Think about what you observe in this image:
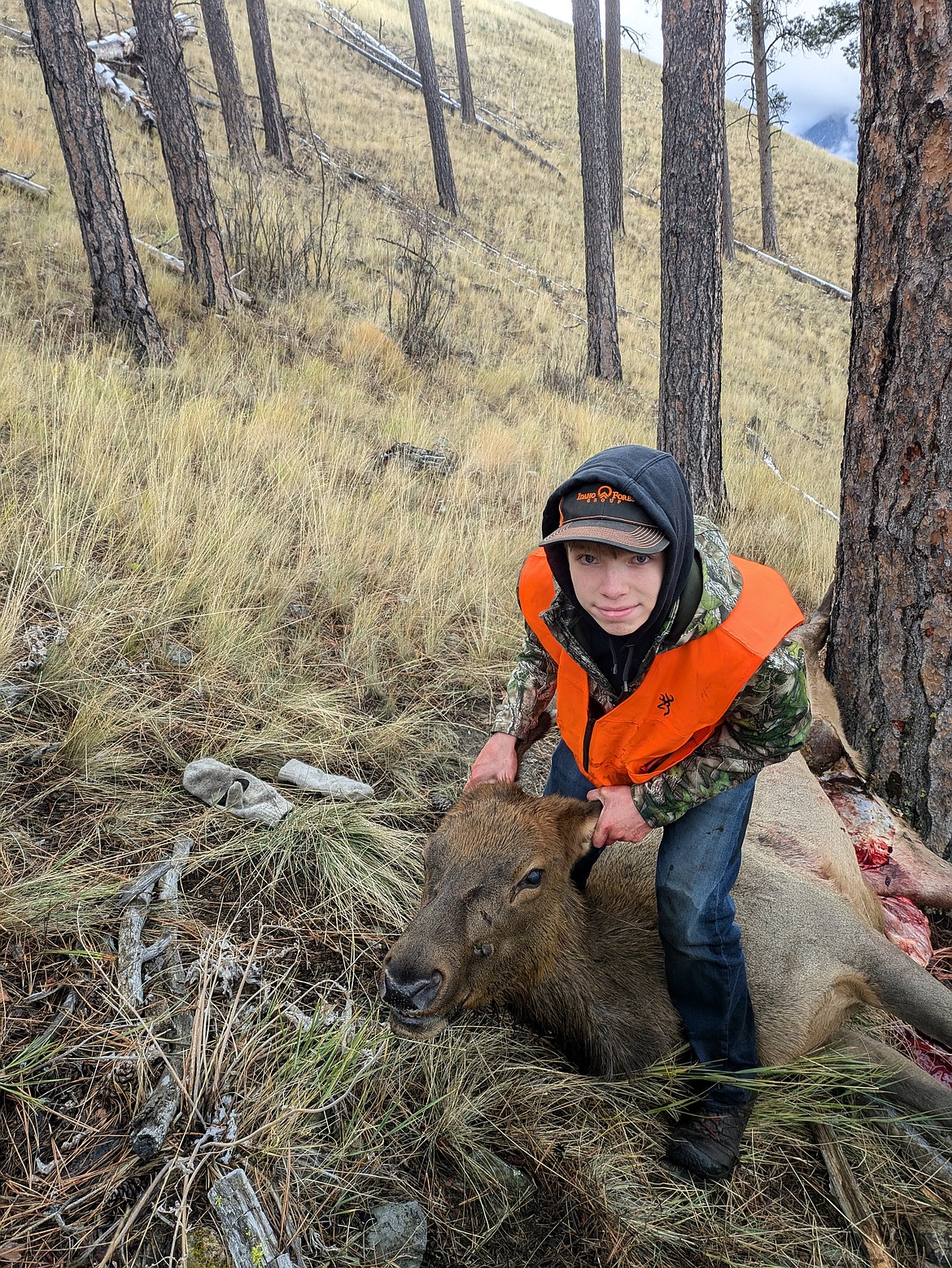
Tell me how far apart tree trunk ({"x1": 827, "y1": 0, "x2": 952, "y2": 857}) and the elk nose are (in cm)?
277

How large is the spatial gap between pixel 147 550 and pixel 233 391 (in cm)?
337

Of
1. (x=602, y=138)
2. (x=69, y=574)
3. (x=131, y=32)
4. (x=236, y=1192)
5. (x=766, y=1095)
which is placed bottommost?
(x=766, y=1095)

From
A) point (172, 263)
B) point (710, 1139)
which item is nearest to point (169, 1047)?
point (710, 1139)

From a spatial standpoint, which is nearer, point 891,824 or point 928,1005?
point 928,1005

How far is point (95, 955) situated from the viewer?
103 inches

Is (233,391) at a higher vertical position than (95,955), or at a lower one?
higher

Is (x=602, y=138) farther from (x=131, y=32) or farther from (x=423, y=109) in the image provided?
(x=423, y=109)

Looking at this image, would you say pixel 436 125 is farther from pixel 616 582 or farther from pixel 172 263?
pixel 616 582

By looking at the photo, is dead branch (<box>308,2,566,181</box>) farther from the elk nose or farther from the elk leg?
the elk nose

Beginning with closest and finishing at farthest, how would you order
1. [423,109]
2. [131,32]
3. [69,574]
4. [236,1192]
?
[236,1192], [69,574], [131,32], [423,109]

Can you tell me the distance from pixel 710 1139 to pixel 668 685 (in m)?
1.57

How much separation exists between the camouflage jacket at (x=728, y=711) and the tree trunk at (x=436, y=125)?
21.5 metres

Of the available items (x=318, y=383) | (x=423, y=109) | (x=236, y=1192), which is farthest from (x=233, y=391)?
(x=423, y=109)

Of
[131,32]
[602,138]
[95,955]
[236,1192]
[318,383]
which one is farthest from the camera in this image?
[131,32]
